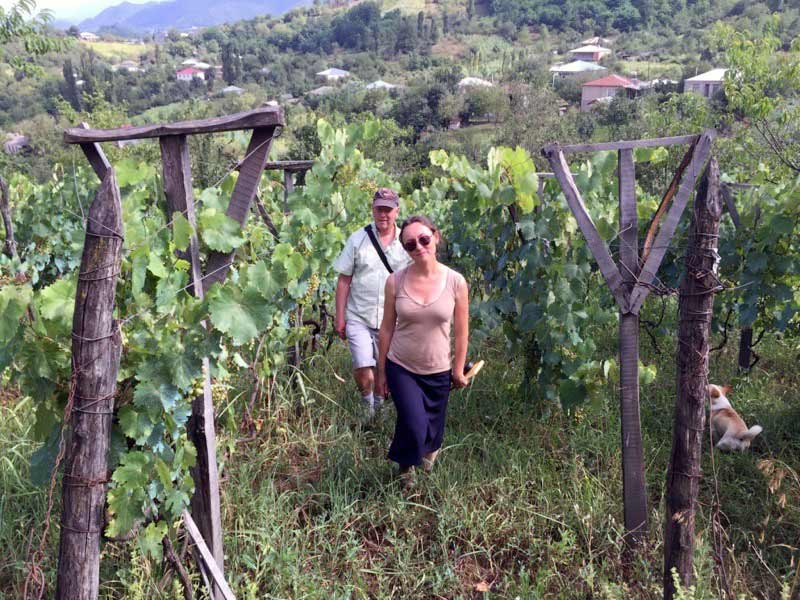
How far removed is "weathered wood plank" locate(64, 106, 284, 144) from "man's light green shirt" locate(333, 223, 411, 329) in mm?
1505

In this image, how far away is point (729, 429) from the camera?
11.7 ft

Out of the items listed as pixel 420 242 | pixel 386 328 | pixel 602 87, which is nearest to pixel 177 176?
pixel 420 242

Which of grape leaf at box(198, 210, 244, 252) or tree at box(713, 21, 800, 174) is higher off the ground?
tree at box(713, 21, 800, 174)

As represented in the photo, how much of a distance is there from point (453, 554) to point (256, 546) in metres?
0.82

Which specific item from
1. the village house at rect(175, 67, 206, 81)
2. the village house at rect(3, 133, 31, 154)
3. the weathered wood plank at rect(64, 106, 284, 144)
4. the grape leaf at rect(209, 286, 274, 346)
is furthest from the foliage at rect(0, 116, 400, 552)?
the village house at rect(175, 67, 206, 81)

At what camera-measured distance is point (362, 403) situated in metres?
3.94

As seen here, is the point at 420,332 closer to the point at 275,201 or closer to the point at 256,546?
the point at 256,546

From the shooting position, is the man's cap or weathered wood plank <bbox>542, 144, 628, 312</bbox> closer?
weathered wood plank <bbox>542, 144, 628, 312</bbox>

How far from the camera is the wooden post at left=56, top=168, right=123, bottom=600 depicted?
181 cm

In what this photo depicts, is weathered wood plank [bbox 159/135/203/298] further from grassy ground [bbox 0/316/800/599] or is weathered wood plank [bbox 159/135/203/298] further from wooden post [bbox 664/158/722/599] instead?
wooden post [bbox 664/158/722/599]

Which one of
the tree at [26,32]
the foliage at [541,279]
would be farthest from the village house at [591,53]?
the foliage at [541,279]

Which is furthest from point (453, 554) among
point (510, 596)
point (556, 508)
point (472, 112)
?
point (472, 112)

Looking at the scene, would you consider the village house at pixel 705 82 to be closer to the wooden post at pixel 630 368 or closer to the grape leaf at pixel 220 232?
the wooden post at pixel 630 368

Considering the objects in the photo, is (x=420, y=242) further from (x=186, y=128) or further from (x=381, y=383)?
(x=186, y=128)
